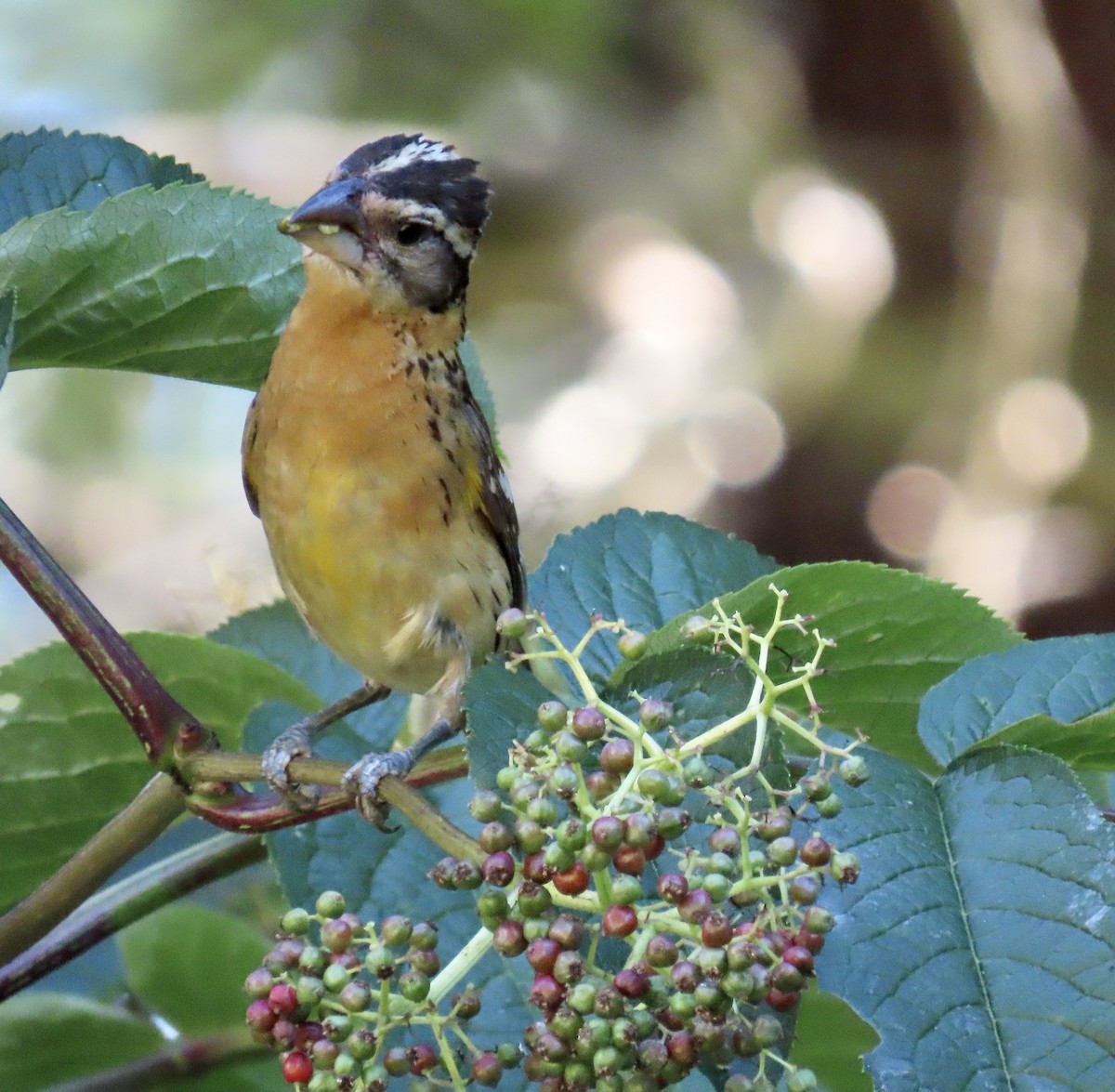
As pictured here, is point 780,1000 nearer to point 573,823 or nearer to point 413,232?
point 573,823

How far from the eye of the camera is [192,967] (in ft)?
9.58

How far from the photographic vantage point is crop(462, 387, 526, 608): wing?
332 cm

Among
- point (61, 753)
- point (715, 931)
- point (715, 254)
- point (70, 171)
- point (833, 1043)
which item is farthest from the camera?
point (715, 254)

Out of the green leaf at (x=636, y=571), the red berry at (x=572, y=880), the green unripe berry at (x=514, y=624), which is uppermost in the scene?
the green leaf at (x=636, y=571)

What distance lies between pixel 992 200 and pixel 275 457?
566 cm

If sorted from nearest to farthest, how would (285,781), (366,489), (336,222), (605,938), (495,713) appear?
(605,938), (495,713), (285,781), (336,222), (366,489)

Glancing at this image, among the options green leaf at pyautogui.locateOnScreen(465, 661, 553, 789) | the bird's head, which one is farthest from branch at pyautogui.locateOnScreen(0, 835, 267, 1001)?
the bird's head

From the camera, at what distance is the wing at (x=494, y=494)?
131 inches

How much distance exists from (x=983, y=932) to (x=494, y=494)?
5.87 ft

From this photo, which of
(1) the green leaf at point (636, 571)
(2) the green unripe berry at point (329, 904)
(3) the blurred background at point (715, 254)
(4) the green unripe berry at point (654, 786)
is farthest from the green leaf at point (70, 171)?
(3) the blurred background at point (715, 254)

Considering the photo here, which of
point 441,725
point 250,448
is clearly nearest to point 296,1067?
point 441,725

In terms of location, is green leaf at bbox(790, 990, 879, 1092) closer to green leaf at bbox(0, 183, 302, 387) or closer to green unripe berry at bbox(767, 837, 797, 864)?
green unripe berry at bbox(767, 837, 797, 864)

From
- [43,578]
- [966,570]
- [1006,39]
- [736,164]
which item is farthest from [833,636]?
[736,164]

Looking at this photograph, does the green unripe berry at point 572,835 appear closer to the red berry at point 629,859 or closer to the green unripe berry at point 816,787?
the red berry at point 629,859
